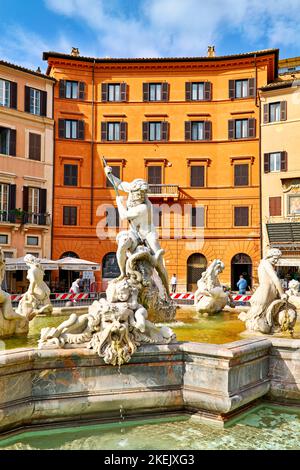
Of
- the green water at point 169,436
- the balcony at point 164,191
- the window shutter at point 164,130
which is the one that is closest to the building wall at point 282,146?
the balcony at point 164,191

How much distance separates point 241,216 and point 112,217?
8.70 m

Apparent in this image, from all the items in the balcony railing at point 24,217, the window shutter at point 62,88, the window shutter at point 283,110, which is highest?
the window shutter at point 62,88

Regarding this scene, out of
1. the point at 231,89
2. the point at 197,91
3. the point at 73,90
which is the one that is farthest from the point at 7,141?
the point at 231,89

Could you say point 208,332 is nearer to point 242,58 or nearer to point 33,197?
point 33,197

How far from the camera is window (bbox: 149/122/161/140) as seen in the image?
105ft

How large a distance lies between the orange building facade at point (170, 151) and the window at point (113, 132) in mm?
70

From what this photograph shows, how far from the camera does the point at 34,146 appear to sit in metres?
30.0

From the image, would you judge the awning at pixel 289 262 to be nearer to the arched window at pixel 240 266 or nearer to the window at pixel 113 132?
the arched window at pixel 240 266

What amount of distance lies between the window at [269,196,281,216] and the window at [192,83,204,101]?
8744mm

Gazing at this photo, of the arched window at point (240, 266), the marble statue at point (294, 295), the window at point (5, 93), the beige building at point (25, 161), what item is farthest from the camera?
the arched window at point (240, 266)

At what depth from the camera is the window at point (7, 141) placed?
93.8ft

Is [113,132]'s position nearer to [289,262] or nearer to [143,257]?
[289,262]

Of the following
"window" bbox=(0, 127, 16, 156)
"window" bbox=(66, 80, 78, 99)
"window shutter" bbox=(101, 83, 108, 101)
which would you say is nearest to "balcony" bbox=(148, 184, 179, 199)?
"window shutter" bbox=(101, 83, 108, 101)

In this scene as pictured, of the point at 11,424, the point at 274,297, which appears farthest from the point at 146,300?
the point at 11,424
